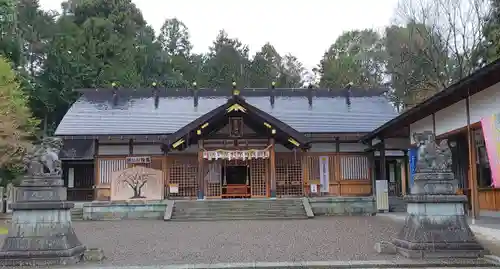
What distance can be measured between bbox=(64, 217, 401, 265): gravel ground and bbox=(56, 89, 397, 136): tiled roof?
8.23 meters

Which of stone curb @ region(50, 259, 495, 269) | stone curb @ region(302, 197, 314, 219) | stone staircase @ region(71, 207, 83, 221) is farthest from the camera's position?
stone staircase @ region(71, 207, 83, 221)

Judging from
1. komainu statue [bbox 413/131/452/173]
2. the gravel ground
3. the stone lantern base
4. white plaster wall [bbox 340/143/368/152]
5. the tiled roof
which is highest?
the tiled roof

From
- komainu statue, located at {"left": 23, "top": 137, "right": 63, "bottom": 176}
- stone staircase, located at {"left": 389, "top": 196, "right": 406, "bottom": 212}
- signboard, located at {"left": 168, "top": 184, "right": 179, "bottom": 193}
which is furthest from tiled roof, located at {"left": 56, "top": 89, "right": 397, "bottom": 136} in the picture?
komainu statue, located at {"left": 23, "top": 137, "right": 63, "bottom": 176}

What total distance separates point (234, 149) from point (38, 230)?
1322 cm

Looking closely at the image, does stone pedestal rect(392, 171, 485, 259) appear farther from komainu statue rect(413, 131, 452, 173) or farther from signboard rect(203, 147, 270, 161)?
signboard rect(203, 147, 270, 161)

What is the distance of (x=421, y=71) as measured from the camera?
3394 cm

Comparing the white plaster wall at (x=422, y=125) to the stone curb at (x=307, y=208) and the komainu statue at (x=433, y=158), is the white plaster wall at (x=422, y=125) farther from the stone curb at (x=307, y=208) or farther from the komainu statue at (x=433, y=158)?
the komainu statue at (x=433, y=158)

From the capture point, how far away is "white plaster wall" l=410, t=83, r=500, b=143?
1187cm

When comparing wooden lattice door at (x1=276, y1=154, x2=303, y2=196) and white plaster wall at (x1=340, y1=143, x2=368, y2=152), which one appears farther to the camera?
white plaster wall at (x1=340, y1=143, x2=368, y2=152)

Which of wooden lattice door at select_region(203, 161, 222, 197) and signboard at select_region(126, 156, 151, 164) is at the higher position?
signboard at select_region(126, 156, 151, 164)

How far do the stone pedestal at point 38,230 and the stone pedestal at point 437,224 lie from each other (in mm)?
5805

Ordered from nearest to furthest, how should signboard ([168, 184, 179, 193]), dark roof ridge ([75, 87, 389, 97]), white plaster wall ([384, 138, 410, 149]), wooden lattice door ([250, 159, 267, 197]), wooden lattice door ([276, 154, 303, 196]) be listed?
white plaster wall ([384, 138, 410, 149])
signboard ([168, 184, 179, 193])
wooden lattice door ([250, 159, 267, 197])
wooden lattice door ([276, 154, 303, 196])
dark roof ridge ([75, 87, 389, 97])

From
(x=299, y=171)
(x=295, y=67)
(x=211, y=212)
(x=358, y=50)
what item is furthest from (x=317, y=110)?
(x=295, y=67)

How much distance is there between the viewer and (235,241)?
10586 millimetres
